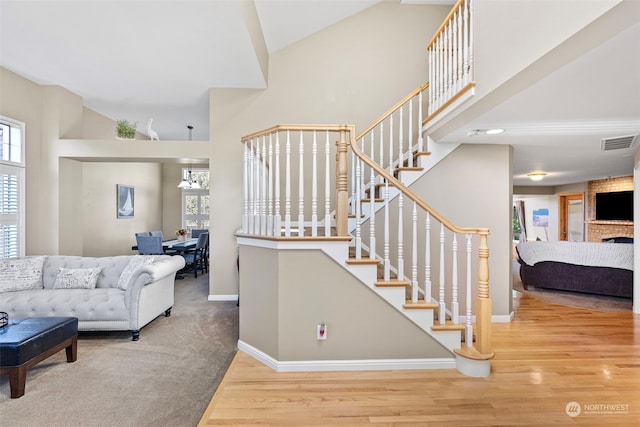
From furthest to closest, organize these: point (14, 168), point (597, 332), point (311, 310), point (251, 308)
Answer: point (14, 168) < point (597, 332) < point (251, 308) < point (311, 310)

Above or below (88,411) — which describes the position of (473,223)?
above

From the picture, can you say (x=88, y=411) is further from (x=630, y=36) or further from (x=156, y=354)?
(x=630, y=36)

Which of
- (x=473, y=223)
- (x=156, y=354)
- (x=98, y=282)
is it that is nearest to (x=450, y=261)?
(x=473, y=223)

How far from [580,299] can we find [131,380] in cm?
616

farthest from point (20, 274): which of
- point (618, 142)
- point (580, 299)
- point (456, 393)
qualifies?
point (580, 299)

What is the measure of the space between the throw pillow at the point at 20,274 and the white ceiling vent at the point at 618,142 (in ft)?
22.1

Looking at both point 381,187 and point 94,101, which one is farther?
point 94,101

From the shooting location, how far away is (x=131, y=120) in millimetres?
6656

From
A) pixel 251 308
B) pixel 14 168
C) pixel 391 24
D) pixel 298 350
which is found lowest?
pixel 298 350

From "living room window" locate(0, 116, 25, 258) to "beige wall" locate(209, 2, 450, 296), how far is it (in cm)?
263

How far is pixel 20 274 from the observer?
3.74m

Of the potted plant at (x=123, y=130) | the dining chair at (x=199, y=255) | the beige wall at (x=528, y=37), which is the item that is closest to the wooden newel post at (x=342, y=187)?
the beige wall at (x=528, y=37)

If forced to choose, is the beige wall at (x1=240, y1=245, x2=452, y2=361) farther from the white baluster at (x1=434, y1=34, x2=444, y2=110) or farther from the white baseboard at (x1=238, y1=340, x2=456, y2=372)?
the white baluster at (x1=434, y1=34, x2=444, y2=110)

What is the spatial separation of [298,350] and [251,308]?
61cm
